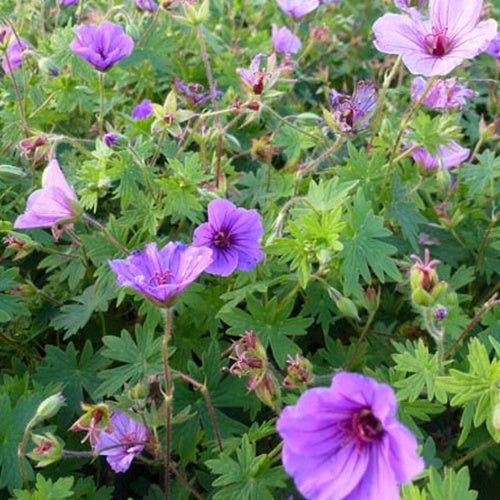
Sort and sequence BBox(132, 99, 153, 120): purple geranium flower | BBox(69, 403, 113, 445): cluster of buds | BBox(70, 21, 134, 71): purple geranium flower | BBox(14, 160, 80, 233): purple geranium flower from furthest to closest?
BBox(132, 99, 153, 120): purple geranium flower → BBox(70, 21, 134, 71): purple geranium flower → BBox(14, 160, 80, 233): purple geranium flower → BBox(69, 403, 113, 445): cluster of buds

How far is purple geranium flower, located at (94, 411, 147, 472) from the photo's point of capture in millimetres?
1379

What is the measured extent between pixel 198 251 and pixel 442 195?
1004 millimetres

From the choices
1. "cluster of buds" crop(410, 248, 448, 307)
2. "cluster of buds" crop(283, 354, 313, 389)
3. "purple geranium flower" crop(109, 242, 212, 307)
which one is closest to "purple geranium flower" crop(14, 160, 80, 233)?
"purple geranium flower" crop(109, 242, 212, 307)

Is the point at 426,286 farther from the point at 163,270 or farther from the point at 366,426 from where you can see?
the point at 163,270

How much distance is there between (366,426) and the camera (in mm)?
1104

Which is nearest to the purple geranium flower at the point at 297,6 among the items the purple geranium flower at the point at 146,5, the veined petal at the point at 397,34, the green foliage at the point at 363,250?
the purple geranium flower at the point at 146,5

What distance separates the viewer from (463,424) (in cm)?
137

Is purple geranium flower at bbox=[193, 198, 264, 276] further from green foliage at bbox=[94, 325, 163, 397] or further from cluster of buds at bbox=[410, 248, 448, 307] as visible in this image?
cluster of buds at bbox=[410, 248, 448, 307]

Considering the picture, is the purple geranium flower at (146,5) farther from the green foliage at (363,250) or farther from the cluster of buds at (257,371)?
the cluster of buds at (257,371)

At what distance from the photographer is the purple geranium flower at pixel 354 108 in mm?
1612

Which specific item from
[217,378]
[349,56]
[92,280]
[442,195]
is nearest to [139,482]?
[217,378]

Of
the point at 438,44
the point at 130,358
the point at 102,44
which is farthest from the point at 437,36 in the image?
the point at 130,358

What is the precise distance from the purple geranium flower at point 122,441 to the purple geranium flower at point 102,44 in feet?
2.95

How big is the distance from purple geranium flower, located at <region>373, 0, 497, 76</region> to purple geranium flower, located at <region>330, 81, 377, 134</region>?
12cm
